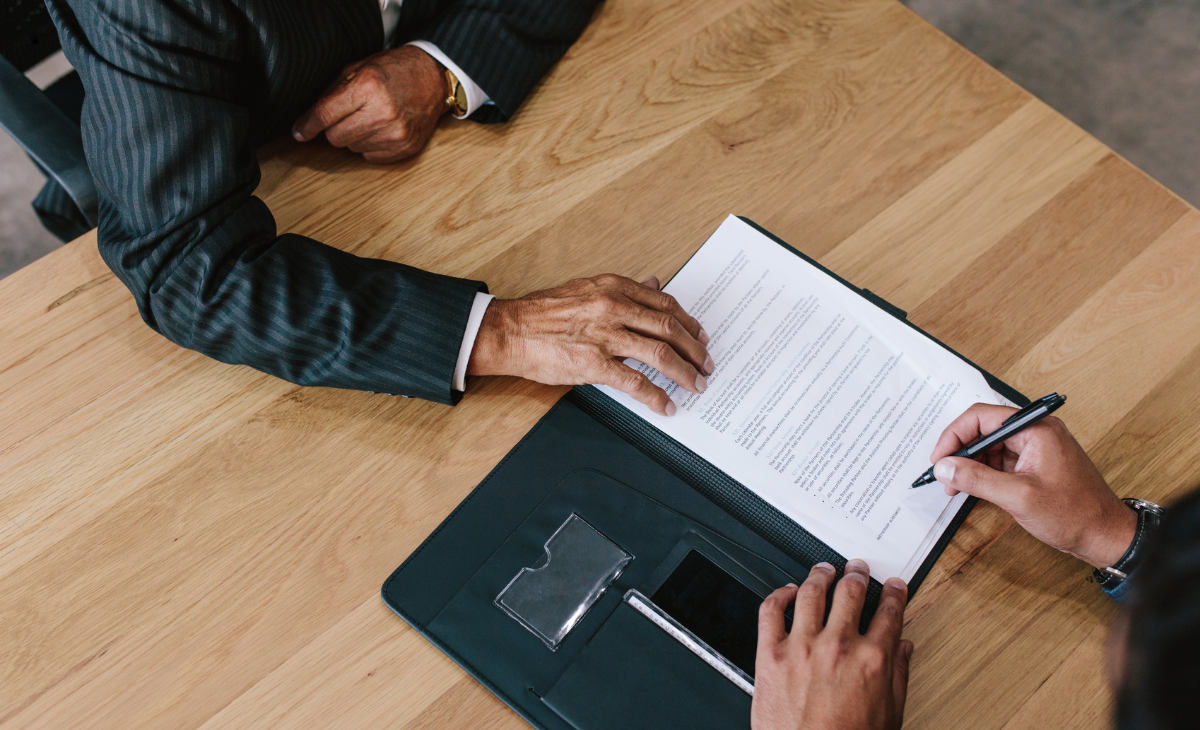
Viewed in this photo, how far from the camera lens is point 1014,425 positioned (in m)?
0.71

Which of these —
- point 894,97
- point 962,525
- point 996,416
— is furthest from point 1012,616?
point 894,97

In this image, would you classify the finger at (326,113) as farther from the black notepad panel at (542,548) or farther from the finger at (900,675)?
the finger at (900,675)

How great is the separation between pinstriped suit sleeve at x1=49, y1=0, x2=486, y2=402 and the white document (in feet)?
0.82

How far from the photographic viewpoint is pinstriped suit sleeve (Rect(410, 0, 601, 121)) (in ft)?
3.27

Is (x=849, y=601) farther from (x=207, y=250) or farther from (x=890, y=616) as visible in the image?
(x=207, y=250)

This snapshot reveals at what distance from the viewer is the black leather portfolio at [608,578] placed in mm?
673

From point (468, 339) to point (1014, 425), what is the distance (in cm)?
56

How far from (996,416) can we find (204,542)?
0.82m

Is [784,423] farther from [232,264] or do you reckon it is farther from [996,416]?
[232,264]

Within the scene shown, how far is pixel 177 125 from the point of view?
30.8 inches

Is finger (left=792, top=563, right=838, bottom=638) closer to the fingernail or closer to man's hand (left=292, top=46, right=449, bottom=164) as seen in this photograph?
the fingernail

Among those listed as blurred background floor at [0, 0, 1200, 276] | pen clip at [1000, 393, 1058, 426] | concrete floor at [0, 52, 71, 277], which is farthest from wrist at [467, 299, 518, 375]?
blurred background floor at [0, 0, 1200, 276]

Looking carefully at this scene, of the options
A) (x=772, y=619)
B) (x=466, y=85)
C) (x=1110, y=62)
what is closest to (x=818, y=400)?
(x=772, y=619)

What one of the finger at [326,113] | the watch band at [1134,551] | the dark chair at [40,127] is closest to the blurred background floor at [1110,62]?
the dark chair at [40,127]
